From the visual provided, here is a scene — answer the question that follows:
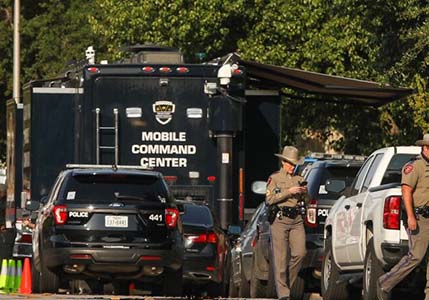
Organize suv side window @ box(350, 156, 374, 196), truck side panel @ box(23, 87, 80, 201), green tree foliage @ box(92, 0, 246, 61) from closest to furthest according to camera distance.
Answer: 1. suv side window @ box(350, 156, 374, 196)
2. truck side panel @ box(23, 87, 80, 201)
3. green tree foliage @ box(92, 0, 246, 61)

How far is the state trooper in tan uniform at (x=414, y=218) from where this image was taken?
1547 cm

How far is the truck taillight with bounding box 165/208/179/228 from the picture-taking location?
1956cm

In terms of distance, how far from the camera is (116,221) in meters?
19.5

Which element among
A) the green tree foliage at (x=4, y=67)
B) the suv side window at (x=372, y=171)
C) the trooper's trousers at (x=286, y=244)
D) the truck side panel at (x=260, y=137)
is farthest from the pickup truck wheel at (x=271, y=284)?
the green tree foliage at (x=4, y=67)

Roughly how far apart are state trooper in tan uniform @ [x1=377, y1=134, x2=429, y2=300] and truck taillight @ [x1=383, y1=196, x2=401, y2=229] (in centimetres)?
27

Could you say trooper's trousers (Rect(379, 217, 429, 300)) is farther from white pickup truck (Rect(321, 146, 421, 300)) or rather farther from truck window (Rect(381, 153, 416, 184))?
truck window (Rect(381, 153, 416, 184))

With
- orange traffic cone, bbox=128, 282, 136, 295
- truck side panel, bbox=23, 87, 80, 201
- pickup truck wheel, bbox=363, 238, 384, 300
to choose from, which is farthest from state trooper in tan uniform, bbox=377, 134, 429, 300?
truck side panel, bbox=23, 87, 80, 201

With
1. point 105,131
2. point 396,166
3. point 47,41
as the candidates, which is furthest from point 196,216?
point 47,41

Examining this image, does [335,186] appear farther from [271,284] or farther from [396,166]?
[271,284]

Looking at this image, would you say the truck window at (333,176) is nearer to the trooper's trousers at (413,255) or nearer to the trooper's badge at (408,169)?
the trooper's badge at (408,169)

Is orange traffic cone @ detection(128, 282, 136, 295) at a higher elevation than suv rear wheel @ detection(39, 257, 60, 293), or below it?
below

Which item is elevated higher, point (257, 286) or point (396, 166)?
point (396, 166)

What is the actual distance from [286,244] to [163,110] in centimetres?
584

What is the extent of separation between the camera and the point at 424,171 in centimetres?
1566
